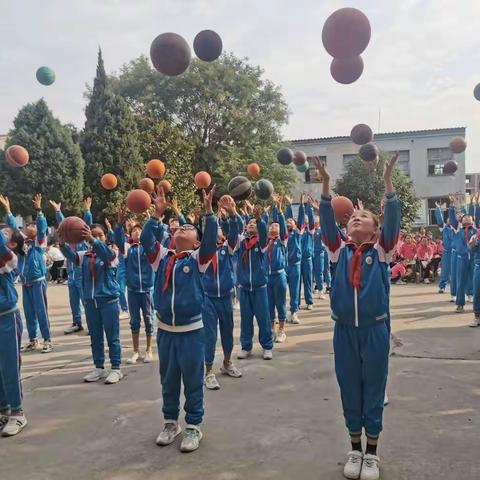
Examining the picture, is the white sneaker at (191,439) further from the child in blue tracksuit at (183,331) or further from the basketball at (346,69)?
the basketball at (346,69)

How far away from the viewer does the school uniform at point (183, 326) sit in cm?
428

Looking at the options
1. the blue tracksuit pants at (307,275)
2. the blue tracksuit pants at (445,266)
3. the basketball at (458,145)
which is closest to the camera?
the basketball at (458,145)

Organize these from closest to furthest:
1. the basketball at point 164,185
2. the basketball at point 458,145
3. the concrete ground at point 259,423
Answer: the concrete ground at point 259,423, the basketball at point 164,185, the basketball at point 458,145

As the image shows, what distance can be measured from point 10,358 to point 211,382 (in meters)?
2.16

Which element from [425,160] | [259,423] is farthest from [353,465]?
[425,160]

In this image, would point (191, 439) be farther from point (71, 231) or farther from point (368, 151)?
point (368, 151)

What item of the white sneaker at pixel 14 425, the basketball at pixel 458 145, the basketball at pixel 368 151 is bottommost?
the white sneaker at pixel 14 425

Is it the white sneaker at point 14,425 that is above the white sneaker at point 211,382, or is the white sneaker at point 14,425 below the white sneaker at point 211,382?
above

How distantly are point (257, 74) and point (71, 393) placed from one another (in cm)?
2598

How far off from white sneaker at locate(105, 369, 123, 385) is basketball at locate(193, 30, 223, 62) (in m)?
4.10

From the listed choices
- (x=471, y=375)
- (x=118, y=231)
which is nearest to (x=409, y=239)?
(x=471, y=375)

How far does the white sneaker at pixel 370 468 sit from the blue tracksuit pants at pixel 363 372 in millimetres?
155

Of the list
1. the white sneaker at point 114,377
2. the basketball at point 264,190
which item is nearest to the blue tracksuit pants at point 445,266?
the basketball at point 264,190

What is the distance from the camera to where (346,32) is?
5402mm
